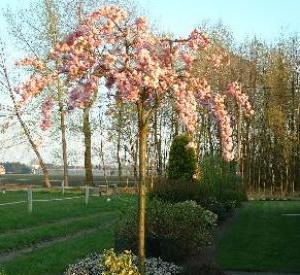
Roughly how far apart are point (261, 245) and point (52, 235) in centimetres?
530

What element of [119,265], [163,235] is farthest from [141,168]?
[163,235]

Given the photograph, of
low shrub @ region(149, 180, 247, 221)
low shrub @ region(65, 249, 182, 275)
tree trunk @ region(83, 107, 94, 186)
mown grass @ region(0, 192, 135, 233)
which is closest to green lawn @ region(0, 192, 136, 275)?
mown grass @ region(0, 192, 135, 233)

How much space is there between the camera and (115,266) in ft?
22.6

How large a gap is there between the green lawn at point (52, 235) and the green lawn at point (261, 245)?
262cm

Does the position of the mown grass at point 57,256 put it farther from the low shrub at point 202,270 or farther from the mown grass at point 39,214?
the low shrub at point 202,270

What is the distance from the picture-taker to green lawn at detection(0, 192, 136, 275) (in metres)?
11.2

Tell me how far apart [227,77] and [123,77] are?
3407 centimetres

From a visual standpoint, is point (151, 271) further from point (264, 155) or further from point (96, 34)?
point (264, 155)

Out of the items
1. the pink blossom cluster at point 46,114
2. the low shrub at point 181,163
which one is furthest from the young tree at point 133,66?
the low shrub at point 181,163

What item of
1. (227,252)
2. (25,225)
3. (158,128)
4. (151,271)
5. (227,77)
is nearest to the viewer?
(151,271)

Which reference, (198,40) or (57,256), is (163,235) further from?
(198,40)

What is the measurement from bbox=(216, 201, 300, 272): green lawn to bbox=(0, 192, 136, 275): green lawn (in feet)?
8.60

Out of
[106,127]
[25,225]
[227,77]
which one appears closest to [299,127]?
[227,77]

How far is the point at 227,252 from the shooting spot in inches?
523
